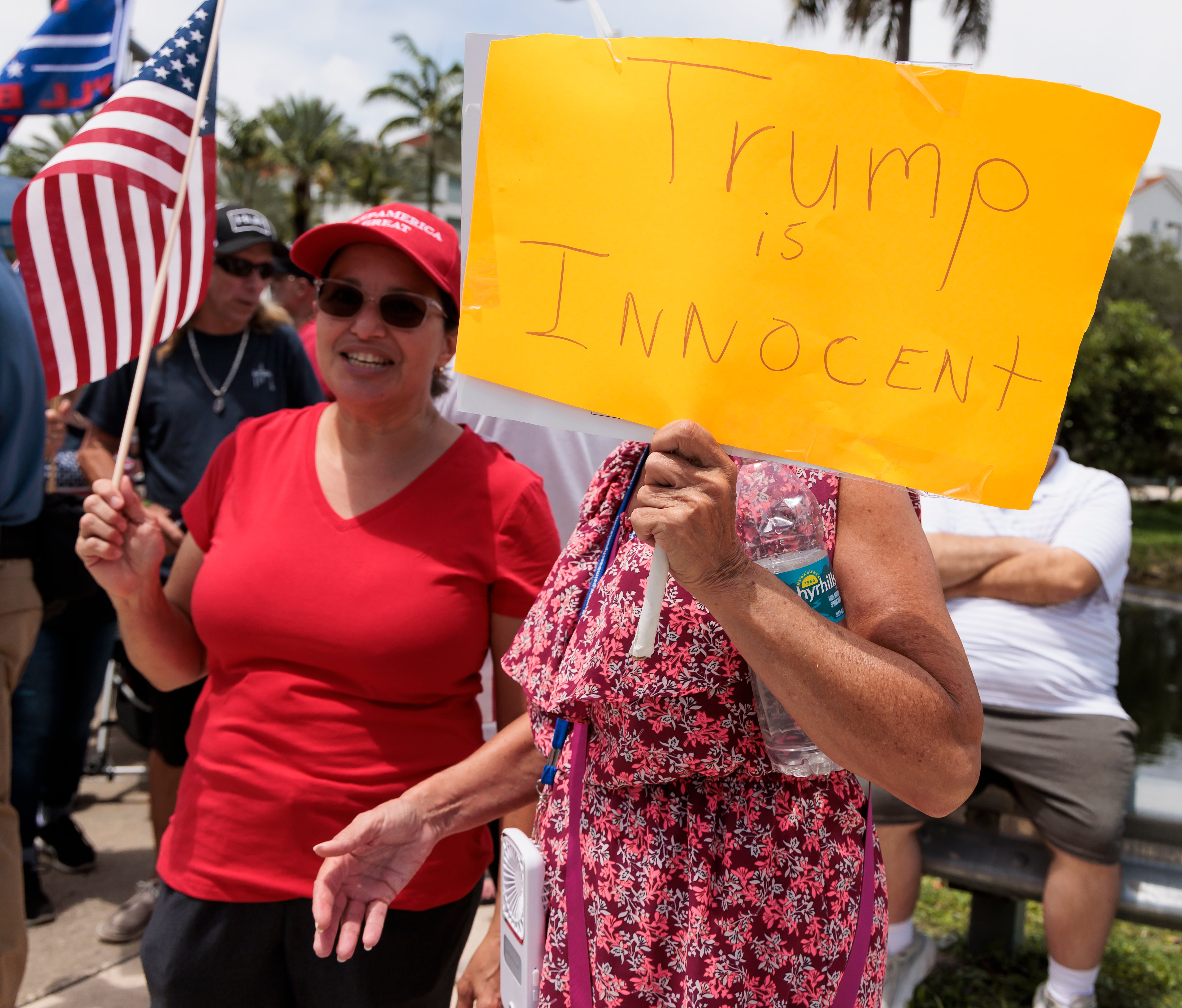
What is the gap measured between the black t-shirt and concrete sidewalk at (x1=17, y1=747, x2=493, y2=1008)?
1.44 metres

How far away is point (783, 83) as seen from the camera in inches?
42.3

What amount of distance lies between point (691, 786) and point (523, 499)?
0.76 meters

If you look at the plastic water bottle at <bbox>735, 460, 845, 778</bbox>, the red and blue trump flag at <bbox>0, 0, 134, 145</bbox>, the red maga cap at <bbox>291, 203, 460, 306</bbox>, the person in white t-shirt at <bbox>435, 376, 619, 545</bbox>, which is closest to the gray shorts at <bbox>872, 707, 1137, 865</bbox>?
the person in white t-shirt at <bbox>435, 376, 619, 545</bbox>

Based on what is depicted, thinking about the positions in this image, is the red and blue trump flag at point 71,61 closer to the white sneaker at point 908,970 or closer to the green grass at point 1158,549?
the white sneaker at point 908,970

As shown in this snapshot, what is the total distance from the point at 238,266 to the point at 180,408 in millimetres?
538

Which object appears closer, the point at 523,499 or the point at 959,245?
the point at 959,245

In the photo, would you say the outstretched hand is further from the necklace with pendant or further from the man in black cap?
the necklace with pendant

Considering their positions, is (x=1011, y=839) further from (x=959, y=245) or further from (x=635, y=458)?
(x=959, y=245)

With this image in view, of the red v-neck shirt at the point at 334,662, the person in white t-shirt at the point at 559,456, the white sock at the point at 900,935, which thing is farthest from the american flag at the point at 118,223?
the white sock at the point at 900,935

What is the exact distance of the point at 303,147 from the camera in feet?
121

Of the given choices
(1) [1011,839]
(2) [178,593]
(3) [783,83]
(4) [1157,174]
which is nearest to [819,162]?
(3) [783,83]

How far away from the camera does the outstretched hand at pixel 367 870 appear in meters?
1.46

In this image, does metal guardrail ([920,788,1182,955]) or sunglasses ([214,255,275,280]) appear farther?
sunglasses ([214,255,275,280])

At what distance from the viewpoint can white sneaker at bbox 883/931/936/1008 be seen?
300cm
